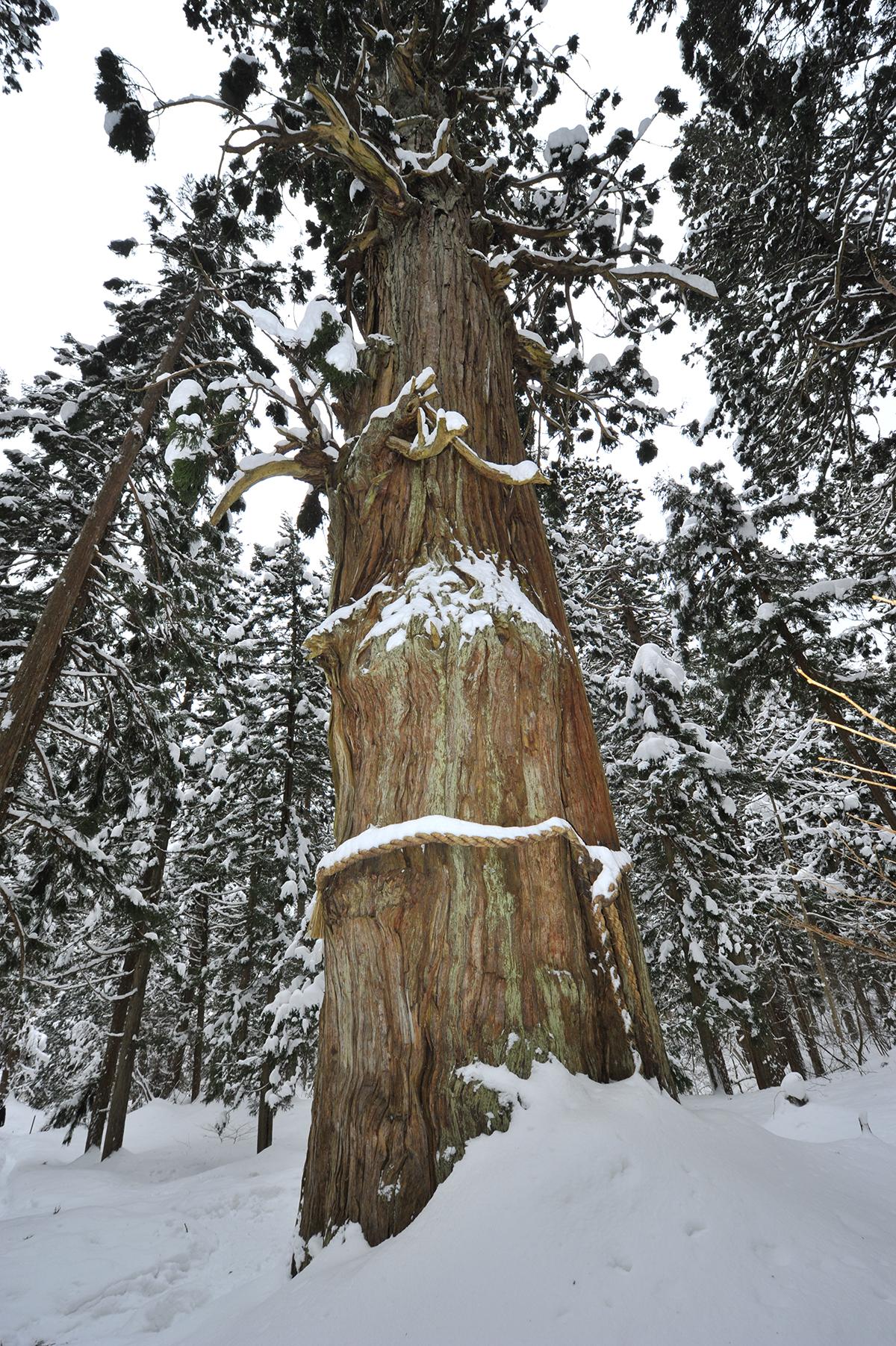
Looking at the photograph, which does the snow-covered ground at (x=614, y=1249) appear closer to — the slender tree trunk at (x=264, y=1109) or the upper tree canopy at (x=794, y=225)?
the upper tree canopy at (x=794, y=225)

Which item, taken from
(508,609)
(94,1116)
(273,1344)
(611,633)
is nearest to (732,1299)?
(273,1344)

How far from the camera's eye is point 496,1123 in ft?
4.99

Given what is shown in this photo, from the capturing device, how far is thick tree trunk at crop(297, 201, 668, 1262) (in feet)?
5.35

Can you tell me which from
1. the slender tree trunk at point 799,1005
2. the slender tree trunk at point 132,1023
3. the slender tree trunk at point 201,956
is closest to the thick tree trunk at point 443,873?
the slender tree trunk at point 132,1023

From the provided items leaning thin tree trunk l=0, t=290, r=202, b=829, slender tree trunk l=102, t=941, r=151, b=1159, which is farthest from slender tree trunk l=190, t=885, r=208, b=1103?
leaning thin tree trunk l=0, t=290, r=202, b=829

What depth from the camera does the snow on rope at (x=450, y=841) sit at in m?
1.79

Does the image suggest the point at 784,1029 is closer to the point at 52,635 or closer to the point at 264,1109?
the point at 264,1109

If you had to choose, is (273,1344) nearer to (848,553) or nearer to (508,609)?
(508,609)

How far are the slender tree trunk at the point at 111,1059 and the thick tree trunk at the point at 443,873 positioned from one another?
38.2 ft

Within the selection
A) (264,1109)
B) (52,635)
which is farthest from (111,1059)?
(52,635)

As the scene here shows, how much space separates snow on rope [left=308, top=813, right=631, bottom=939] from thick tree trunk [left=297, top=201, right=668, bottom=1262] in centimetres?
4

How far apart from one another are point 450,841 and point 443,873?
13cm

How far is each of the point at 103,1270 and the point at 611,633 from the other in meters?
11.9

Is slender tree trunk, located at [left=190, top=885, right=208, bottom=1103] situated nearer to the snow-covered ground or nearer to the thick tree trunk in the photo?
the thick tree trunk
